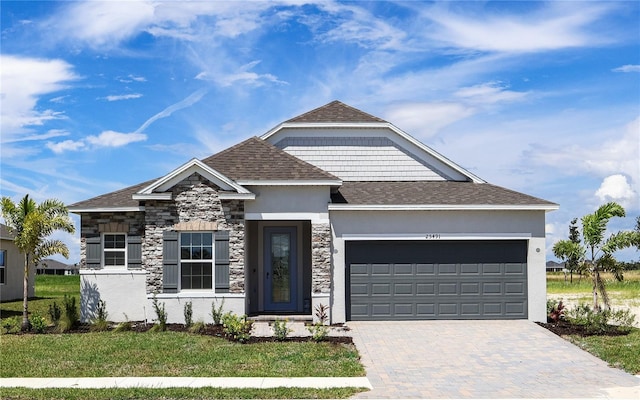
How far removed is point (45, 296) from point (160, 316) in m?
18.4

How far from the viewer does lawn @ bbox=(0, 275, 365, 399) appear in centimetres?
1159

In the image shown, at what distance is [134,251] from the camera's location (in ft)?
66.5

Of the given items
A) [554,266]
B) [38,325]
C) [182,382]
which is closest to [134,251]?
[38,325]

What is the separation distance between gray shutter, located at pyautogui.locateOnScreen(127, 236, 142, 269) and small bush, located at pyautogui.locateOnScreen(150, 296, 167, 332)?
5.58 ft

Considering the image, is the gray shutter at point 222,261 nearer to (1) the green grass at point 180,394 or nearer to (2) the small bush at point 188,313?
(2) the small bush at point 188,313

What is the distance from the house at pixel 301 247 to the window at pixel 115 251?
31 millimetres

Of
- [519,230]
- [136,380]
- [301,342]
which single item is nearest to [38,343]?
[136,380]

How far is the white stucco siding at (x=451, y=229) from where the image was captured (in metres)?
19.6

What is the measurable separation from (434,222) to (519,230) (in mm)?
2571

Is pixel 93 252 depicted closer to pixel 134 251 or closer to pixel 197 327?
pixel 134 251

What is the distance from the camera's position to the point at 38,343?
54.3ft

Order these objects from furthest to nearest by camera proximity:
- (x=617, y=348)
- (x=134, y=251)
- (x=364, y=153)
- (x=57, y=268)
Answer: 1. (x=57, y=268)
2. (x=364, y=153)
3. (x=134, y=251)
4. (x=617, y=348)

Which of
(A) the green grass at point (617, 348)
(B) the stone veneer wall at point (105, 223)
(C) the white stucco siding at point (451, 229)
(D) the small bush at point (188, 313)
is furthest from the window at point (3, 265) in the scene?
(A) the green grass at point (617, 348)

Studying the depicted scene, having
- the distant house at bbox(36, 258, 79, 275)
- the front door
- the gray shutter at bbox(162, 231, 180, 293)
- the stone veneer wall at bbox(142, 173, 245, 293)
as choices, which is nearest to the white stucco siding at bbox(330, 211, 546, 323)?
the front door
